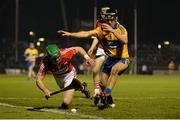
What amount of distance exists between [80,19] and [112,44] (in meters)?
57.2

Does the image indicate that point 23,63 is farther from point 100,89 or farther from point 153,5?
point 100,89

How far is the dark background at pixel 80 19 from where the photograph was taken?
222ft

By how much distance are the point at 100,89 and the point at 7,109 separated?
3.22m

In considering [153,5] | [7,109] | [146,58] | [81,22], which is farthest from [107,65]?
[153,5]

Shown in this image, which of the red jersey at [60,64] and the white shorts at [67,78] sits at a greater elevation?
the red jersey at [60,64]

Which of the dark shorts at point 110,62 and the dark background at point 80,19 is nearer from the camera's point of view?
the dark shorts at point 110,62

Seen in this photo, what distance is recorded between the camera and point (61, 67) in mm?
13539

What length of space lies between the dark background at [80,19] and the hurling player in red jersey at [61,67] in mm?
50315

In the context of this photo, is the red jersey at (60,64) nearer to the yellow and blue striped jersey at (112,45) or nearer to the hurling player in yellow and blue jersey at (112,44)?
the hurling player in yellow and blue jersey at (112,44)

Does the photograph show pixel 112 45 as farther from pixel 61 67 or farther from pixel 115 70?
pixel 61 67

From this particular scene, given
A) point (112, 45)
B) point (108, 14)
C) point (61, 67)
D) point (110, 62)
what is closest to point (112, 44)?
point (112, 45)

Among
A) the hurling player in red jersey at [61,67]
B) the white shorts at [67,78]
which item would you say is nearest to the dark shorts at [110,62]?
the hurling player in red jersey at [61,67]

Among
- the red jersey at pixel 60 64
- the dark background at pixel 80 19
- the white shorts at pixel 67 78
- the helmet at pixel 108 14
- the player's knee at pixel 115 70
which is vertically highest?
the helmet at pixel 108 14

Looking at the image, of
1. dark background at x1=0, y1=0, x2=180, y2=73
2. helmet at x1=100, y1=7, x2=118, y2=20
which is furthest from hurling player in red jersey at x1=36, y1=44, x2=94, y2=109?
dark background at x1=0, y1=0, x2=180, y2=73
